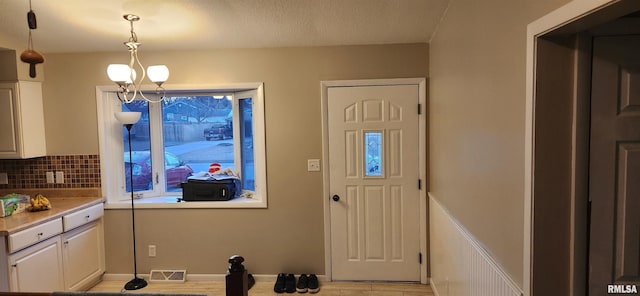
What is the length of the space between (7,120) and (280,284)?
109 inches

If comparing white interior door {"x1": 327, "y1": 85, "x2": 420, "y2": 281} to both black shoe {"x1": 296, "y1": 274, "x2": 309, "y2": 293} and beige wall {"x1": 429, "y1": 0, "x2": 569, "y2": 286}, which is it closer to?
black shoe {"x1": 296, "y1": 274, "x2": 309, "y2": 293}

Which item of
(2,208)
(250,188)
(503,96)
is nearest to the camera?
(503,96)

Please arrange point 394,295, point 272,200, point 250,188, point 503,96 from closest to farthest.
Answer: point 503,96, point 394,295, point 272,200, point 250,188

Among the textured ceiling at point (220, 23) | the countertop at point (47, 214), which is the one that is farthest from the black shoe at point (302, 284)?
the textured ceiling at point (220, 23)

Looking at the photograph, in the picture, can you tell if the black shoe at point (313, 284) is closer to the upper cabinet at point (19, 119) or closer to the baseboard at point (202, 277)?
the baseboard at point (202, 277)

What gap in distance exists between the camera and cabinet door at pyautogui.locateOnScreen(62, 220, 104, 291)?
10.1 feet

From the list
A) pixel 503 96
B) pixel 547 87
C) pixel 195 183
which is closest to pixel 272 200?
pixel 195 183

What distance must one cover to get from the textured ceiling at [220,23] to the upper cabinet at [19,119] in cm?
41

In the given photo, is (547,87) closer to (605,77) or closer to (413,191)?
(605,77)

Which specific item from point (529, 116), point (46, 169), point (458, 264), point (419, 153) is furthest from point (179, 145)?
point (529, 116)

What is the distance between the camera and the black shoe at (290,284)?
3281 mm

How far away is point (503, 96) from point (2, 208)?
355 centimetres

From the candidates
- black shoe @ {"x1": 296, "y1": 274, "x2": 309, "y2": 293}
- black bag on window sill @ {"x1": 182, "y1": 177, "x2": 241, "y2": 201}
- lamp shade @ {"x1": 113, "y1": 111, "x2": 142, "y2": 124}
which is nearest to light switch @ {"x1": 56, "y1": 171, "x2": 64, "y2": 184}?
lamp shade @ {"x1": 113, "y1": 111, "x2": 142, "y2": 124}

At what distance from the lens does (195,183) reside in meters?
3.55
